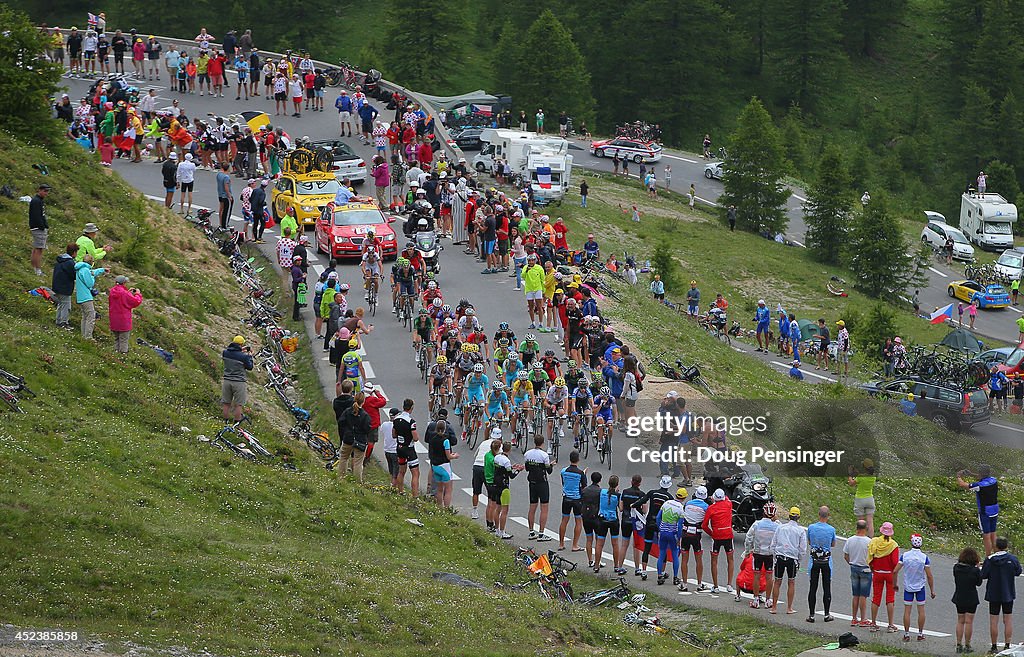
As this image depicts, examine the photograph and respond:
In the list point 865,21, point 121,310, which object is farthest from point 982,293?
point 865,21

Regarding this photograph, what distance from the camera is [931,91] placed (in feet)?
338

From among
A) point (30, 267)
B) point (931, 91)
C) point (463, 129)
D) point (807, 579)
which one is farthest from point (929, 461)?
point (931, 91)

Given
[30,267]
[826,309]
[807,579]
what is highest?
[30,267]

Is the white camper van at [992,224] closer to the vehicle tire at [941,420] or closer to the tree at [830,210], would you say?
the tree at [830,210]

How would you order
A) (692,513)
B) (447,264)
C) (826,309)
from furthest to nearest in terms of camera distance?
1. (826,309)
2. (447,264)
3. (692,513)

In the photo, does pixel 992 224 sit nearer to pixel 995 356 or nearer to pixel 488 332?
pixel 995 356

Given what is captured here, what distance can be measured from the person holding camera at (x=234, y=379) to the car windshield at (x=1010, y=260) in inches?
2015

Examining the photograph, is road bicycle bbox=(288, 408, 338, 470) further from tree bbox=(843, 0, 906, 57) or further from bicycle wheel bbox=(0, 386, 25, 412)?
tree bbox=(843, 0, 906, 57)

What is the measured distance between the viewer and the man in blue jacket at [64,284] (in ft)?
81.7

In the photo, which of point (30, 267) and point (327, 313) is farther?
point (327, 313)

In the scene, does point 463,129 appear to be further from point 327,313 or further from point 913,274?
point 327,313

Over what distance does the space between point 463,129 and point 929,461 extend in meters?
39.7

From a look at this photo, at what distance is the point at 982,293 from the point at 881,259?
5042 mm

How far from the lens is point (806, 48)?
331ft
